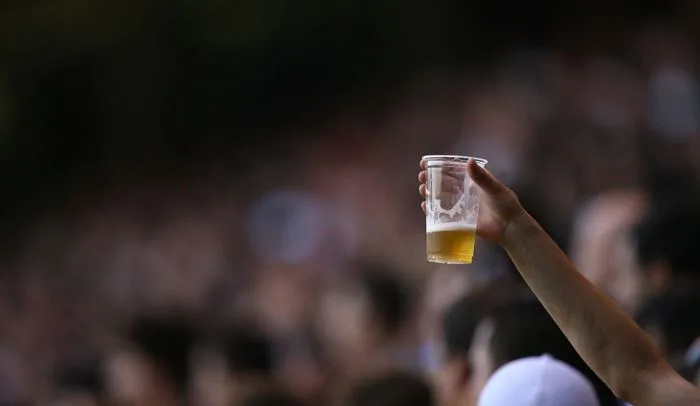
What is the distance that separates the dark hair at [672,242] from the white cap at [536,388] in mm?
1574

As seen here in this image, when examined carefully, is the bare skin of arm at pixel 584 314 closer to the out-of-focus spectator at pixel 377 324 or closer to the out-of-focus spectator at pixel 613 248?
the out-of-focus spectator at pixel 613 248

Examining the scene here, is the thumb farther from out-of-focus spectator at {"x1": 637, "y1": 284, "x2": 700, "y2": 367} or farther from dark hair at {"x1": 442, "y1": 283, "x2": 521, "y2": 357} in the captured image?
out-of-focus spectator at {"x1": 637, "y1": 284, "x2": 700, "y2": 367}

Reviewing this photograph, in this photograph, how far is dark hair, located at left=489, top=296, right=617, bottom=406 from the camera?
4.04 metres

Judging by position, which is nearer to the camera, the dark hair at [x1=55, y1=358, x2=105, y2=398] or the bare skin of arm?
the bare skin of arm

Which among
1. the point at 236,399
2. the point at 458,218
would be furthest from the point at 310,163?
the point at 458,218

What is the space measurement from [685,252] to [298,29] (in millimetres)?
12221

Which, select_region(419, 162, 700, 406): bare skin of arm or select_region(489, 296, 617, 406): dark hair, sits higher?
select_region(419, 162, 700, 406): bare skin of arm

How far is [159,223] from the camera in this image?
1700 centimetres

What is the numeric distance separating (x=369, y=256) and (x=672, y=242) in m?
6.31

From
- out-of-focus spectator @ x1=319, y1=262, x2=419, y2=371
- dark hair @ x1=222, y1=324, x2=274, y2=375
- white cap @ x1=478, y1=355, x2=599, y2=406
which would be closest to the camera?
white cap @ x1=478, y1=355, x2=599, y2=406

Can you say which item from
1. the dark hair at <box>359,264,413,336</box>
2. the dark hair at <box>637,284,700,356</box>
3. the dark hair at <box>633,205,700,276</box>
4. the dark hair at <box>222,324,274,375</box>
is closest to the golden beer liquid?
the dark hair at <box>637,284,700,356</box>

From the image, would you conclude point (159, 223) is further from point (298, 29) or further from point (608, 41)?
point (608, 41)

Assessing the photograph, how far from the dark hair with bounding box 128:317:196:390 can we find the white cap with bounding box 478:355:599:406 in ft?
13.5

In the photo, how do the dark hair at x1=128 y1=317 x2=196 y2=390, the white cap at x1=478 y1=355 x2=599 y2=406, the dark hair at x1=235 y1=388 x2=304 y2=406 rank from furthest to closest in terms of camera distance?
the dark hair at x1=128 y1=317 x2=196 y2=390, the dark hair at x1=235 y1=388 x2=304 y2=406, the white cap at x1=478 y1=355 x2=599 y2=406
